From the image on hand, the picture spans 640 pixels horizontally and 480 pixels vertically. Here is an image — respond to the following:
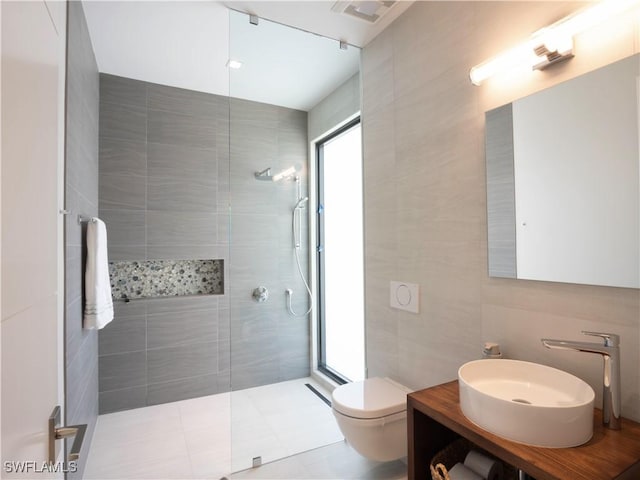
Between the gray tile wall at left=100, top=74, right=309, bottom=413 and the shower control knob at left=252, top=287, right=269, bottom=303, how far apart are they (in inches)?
1.8

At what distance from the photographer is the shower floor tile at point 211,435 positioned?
2.13 metres

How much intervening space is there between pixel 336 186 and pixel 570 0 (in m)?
1.59

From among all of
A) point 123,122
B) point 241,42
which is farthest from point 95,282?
point 241,42

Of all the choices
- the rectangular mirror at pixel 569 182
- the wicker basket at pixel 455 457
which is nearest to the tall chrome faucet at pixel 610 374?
the rectangular mirror at pixel 569 182

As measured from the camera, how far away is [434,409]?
4.28ft

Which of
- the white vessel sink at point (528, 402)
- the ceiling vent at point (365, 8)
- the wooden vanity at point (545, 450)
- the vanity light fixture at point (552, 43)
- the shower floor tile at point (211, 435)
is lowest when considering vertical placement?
the shower floor tile at point (211, 435)

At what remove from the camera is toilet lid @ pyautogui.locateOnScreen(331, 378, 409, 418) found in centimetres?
176

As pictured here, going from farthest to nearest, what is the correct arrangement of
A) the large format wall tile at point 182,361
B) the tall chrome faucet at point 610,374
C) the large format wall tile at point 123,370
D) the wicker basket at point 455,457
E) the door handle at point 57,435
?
the large format wall tile at point 182,361 → the large format wall tile at point 123,370 → the wicker basket at point 455,457 → the tall chrome faucet at point 610,374 → the door handle at point 57,435

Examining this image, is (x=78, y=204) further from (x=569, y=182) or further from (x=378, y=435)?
(x=569, y=182)

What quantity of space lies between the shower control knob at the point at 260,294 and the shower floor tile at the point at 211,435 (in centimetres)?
69

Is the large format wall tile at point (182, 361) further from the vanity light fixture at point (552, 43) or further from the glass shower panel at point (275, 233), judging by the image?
the vanity light fixture at point (552, 43)

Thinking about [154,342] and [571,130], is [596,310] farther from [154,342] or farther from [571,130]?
[154,342]

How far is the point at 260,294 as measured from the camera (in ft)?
8.29

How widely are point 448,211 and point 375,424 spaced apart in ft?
3.79
